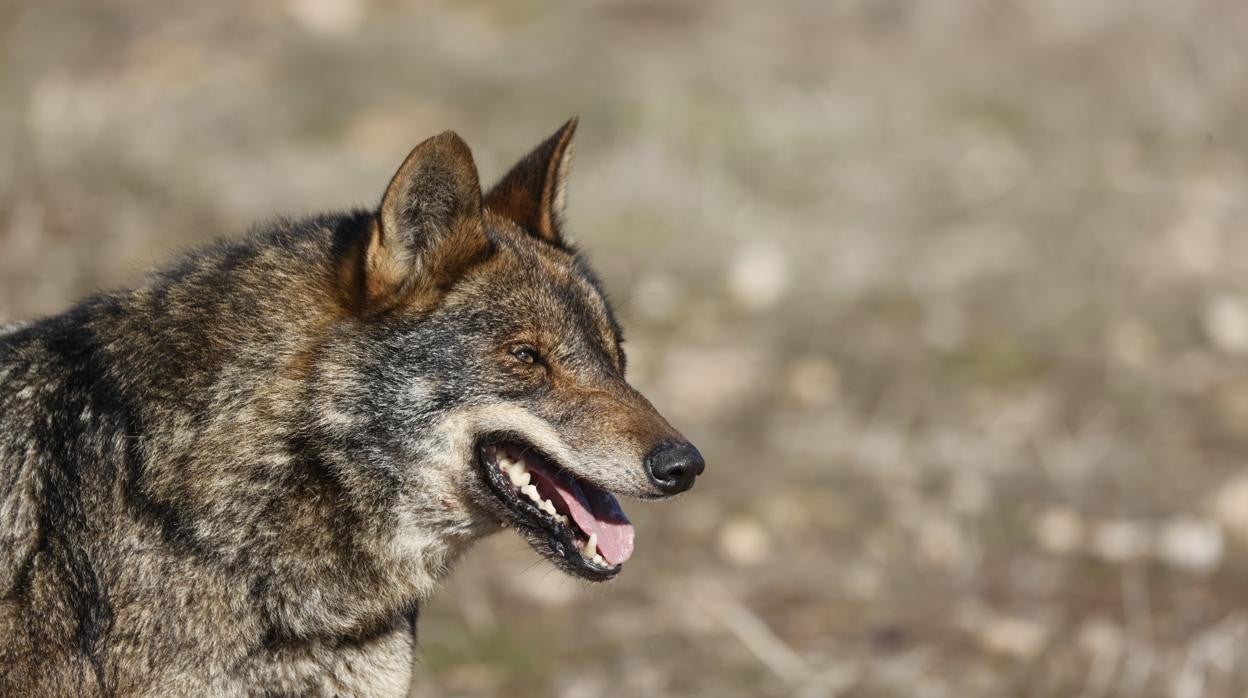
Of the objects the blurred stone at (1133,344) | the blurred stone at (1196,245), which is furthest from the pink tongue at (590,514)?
the blurred stone at (1196,245)

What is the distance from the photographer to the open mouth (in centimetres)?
416

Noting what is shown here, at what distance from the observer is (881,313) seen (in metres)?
10.3

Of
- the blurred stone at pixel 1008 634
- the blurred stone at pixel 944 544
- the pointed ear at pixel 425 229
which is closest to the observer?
the pointed ear at pixel 425 229

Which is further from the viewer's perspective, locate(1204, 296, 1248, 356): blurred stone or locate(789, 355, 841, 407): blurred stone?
locate(1204, 296, 1248, 356): blurred stone

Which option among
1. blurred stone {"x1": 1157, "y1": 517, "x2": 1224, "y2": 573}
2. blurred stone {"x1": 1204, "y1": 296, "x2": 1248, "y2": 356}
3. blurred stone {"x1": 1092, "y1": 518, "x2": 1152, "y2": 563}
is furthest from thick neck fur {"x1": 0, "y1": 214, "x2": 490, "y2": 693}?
blurred stone {"x1": 1204, "y1": 296, "x2": 1248, "y2": 356}

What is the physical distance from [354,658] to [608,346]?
3.72ft

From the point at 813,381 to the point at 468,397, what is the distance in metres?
5.37

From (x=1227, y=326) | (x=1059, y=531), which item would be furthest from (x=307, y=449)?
(x=1227, y=326)

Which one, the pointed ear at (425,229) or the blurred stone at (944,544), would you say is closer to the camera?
the pointed ear at (425,229)

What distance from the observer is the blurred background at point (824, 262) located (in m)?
6.80

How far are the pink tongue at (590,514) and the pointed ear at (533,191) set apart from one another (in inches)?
33.1

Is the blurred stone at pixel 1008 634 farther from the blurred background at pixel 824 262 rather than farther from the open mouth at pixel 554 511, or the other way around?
the open mouth at pixel 554 511

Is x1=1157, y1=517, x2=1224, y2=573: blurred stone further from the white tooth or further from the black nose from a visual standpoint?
the white tooth

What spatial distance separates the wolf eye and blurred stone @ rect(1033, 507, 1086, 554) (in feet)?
14.3
